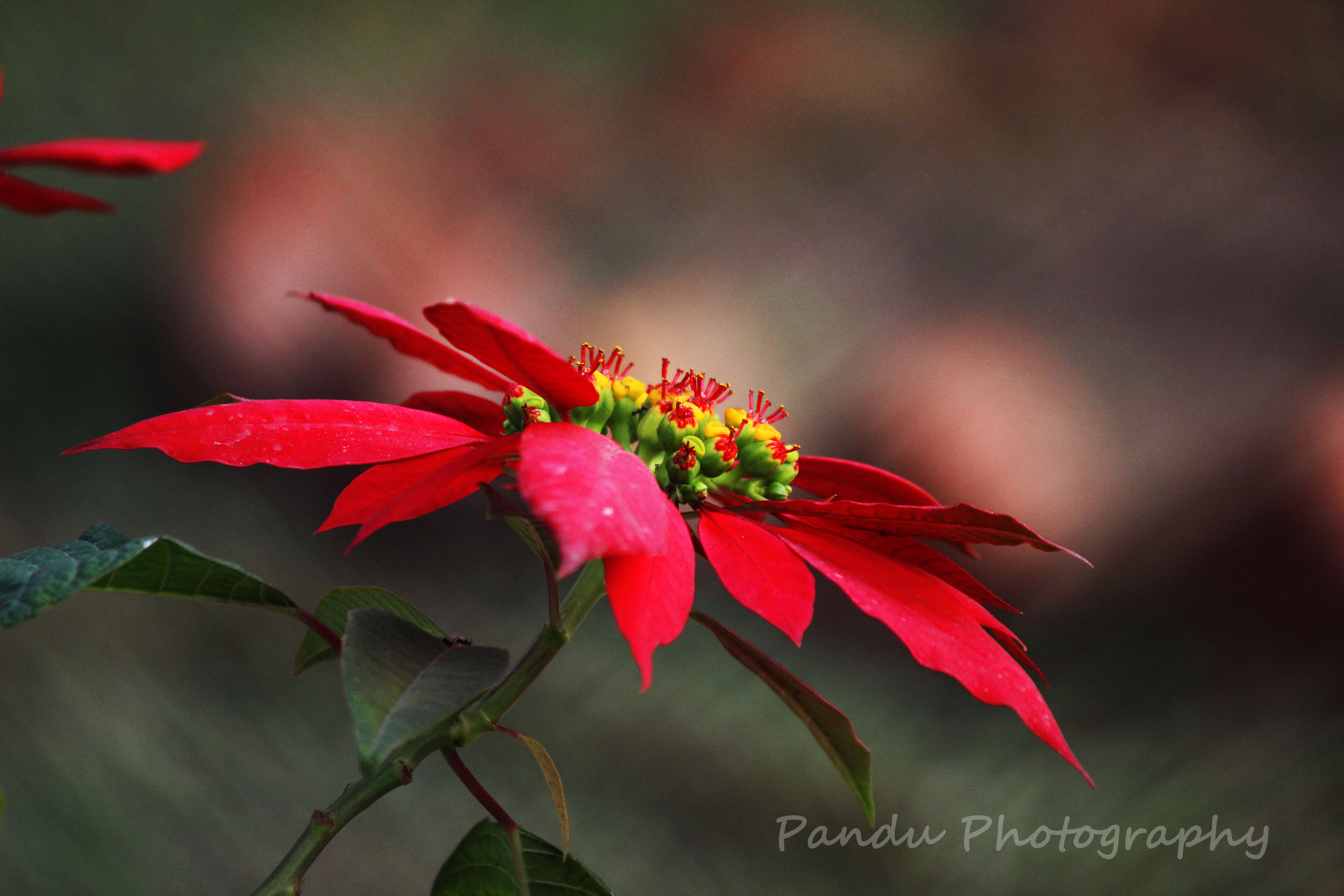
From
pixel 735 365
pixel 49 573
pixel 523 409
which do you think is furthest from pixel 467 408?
pixel 735 365

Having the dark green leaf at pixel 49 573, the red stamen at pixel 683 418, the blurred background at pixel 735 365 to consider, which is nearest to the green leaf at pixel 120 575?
the dark green leaf at pixel 49 573

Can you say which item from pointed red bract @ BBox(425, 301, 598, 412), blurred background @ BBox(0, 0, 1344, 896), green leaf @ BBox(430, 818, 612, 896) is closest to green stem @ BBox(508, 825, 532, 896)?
green leaf @ BBox(430, 818, 612, 896)

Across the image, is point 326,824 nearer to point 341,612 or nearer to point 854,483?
point 341,612

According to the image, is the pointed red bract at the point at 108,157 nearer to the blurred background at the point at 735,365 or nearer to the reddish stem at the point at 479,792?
the reddish stem at the point at 479,792

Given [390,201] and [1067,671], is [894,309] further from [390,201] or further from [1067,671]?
[390,201]

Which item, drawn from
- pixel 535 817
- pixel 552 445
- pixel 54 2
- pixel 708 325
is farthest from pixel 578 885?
pixel 54 2
